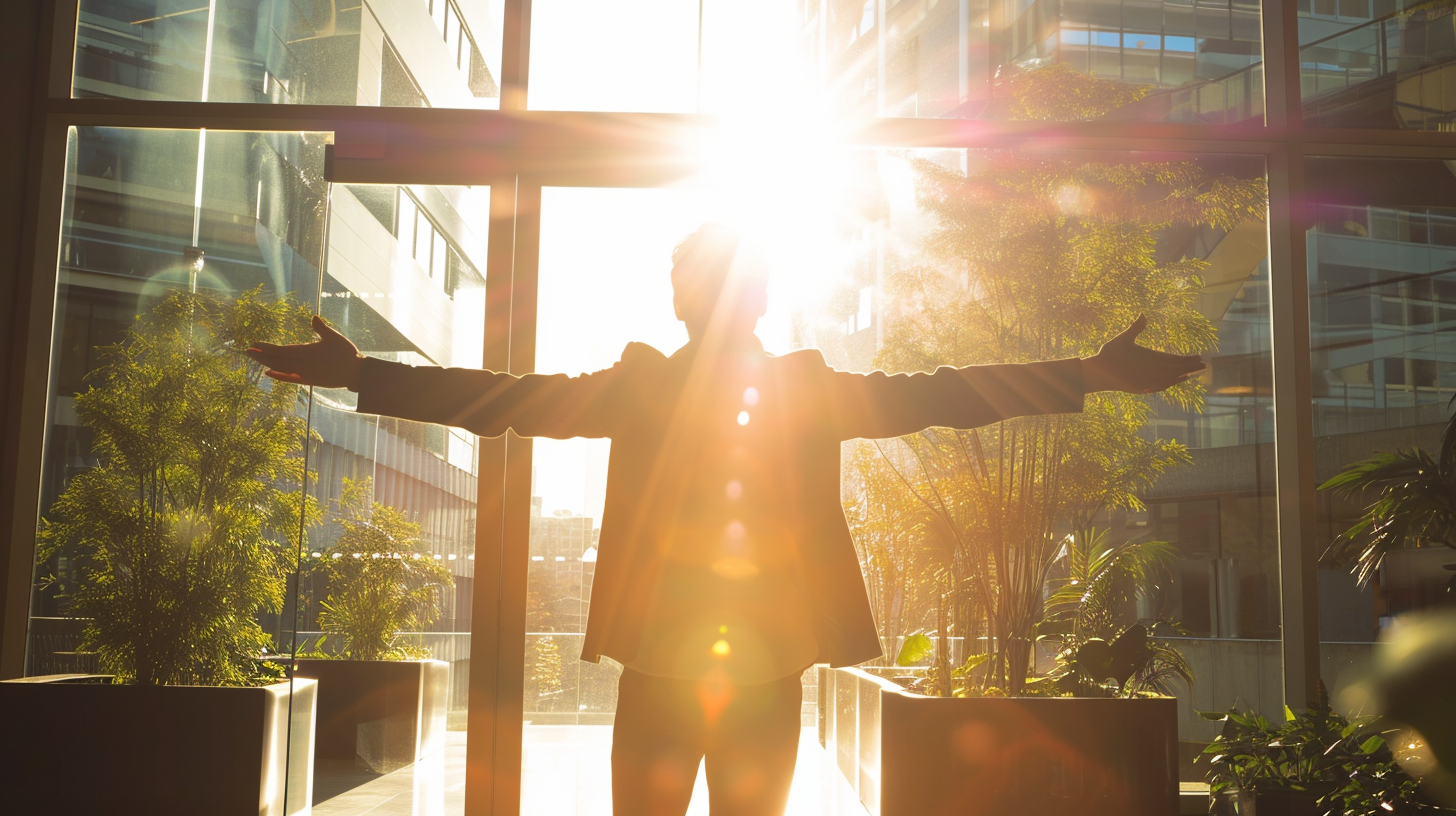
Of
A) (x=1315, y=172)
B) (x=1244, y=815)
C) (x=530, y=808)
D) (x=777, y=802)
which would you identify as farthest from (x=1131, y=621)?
(x=777, y=802)

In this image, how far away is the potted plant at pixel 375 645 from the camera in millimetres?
3297

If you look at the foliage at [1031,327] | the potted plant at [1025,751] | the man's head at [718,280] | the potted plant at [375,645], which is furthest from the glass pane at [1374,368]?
the potted plant at [375,645]

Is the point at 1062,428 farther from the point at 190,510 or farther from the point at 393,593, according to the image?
the point at 190,510

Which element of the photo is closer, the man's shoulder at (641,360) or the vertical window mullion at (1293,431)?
the man's shoulder at (641,360)

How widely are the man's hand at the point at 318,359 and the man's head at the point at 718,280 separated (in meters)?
0.61

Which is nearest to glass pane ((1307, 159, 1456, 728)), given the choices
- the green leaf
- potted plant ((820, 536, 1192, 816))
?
potted plant ((820, 536, 1192, 816))

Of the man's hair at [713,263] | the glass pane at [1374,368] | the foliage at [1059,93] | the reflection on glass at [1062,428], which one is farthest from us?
the foliage at [1059,93]

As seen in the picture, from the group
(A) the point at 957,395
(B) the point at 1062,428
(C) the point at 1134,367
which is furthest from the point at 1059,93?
(A) the point at 957,395

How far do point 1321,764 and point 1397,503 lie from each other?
3.21ft

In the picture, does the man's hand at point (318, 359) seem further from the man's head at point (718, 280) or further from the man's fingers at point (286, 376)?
the man's head at point (718, 280)

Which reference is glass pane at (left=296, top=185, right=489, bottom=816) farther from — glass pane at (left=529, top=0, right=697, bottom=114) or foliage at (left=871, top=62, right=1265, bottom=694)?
foliage at (left=871, top=62, right=1265, bottom=694)

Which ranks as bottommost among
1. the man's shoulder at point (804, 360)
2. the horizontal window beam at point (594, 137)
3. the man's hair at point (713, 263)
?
the man's shoulder at point (804, 360)

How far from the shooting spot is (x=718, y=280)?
1616mm

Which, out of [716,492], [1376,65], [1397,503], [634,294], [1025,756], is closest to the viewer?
[716,492]
